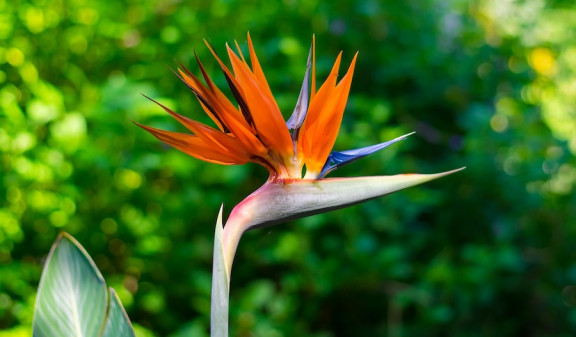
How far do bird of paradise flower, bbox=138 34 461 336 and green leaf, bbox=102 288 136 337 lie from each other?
139 mm

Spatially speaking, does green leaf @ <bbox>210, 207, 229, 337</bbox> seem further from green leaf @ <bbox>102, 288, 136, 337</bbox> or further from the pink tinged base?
green leaf @ <bbox>102, 288, 136, 337</bbox>

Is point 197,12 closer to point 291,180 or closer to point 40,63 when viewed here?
point 40,63

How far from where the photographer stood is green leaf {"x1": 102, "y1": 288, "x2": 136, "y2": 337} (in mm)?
582

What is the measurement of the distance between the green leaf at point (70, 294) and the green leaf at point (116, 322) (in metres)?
0.01

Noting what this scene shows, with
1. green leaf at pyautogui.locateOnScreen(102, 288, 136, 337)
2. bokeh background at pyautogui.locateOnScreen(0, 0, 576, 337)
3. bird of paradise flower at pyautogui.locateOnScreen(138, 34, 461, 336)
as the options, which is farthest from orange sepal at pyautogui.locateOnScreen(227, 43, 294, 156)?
bokeh background at pyautogui.locateOnScreen(0, 0, 576, 337)

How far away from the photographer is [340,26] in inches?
63.7

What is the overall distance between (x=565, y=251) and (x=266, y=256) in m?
0.82

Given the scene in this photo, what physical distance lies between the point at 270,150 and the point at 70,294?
0.27 meters

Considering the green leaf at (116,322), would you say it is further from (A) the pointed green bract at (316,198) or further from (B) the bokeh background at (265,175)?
(B) the bokeh background at (265,175)

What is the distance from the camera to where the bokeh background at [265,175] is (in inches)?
47.6

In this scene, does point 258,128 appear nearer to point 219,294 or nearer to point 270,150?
point 270,150

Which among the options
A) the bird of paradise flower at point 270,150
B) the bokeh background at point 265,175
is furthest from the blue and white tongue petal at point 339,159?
the bokeh background at point 265,175

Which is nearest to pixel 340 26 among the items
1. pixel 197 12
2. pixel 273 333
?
pixel 197 12

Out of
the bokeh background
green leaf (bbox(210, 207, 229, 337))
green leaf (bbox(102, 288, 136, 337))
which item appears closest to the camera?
green leaf (bbox(210, 207, 229, 337))
